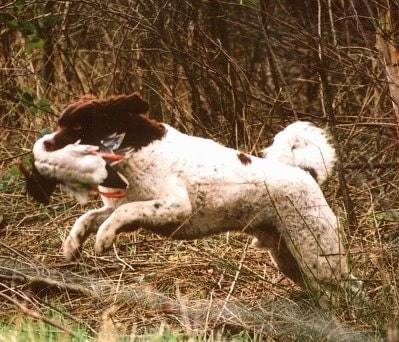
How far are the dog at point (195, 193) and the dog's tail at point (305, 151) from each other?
0.01 m

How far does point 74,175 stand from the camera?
4.84 metres

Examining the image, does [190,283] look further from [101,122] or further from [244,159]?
[101,122]

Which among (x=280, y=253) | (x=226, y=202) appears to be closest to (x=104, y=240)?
(x=226, y=202)

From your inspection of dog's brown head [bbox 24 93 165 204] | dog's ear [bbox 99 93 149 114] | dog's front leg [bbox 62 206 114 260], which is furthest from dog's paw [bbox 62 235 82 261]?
dog's ear [bbox 99 93 149 114]

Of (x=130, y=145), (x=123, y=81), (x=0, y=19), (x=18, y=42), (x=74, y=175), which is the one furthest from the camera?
(x=18, y=42)

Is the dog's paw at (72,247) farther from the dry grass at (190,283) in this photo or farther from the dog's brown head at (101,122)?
the dog's brown head at (101,122)

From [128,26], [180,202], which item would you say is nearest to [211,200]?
[180,202]

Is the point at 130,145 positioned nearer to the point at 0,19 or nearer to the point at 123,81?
the point at 0,19

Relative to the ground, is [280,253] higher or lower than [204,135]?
higher

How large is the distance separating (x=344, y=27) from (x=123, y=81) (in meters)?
2.58

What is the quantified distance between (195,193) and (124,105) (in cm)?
59

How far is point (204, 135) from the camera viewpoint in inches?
327

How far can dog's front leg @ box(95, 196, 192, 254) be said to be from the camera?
4.82 meters

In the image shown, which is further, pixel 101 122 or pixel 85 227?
pixel 85 227
